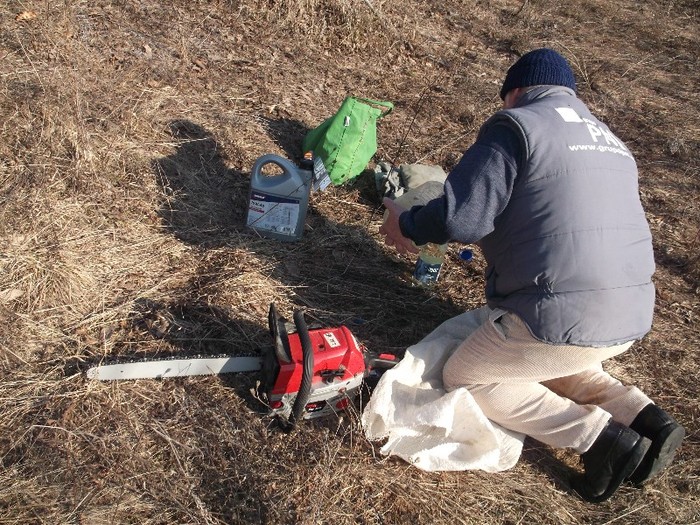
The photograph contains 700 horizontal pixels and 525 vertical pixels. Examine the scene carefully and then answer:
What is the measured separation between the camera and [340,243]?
143 inches

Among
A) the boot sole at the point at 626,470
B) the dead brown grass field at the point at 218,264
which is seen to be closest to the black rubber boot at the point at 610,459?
the boot sole at the point at 626,470

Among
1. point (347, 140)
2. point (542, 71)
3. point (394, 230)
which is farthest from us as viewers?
point (347, 140)

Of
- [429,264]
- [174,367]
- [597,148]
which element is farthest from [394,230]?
[174,367]

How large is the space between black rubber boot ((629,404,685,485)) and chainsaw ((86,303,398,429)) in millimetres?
1117

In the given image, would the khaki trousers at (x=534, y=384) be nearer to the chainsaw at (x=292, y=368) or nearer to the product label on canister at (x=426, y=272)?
the chainsaw at (x=292, y=368)

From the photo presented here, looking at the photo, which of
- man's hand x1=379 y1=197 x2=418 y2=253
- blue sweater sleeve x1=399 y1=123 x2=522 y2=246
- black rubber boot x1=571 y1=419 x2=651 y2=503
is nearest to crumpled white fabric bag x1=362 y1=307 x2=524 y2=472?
black rubber boot x1=571 y1=419 x2=651 y2=503

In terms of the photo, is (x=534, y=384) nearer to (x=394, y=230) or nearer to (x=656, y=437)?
(x=656, y=437)

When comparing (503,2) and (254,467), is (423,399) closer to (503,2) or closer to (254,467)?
(254,467)

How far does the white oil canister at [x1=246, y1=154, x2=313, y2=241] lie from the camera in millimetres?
3381

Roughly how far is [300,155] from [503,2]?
4683 mm

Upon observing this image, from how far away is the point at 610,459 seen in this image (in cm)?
237

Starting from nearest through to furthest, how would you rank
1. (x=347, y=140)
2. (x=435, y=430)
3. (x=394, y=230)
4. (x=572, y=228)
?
(x=572, y=228), (x=435, y=430), (x=394, y=230), (x=347, y=140)

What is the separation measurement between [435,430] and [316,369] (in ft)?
1.91

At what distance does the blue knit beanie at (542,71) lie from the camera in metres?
2.34
